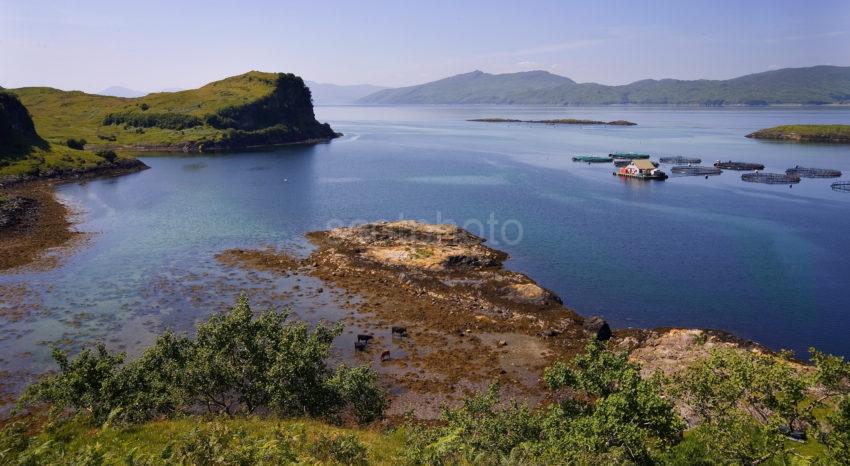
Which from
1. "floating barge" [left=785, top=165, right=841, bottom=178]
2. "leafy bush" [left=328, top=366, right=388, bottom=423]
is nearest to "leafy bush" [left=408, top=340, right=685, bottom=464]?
"leafy bush" [left=328, top=366, right=388, bottom=423]

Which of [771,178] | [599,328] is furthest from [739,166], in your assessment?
[599,328]

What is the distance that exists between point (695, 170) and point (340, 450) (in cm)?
17676

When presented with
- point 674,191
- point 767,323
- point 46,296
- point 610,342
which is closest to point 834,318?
point 767,323

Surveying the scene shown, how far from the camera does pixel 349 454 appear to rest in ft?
73.4

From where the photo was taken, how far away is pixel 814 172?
15762cm

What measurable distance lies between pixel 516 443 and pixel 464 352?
25.6 metres

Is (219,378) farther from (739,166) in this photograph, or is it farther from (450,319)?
(739,166)

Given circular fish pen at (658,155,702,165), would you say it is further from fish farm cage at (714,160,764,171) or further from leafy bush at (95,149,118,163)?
leafy bush at (95,149,118,163)

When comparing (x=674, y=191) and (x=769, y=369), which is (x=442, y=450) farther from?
(x=674, y=191)

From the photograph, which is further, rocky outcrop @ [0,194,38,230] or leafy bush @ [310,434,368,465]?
rocky outcrop @ [0,194,38,230]

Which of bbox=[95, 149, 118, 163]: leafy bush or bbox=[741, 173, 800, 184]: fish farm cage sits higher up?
bbox=[95, 149, 118, 163]: leafy bush

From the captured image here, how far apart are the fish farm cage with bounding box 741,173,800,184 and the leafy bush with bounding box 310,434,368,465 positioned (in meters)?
166

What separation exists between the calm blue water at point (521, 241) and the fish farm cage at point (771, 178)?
13.5 feet

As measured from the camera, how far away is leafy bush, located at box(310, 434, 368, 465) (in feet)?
72.6
